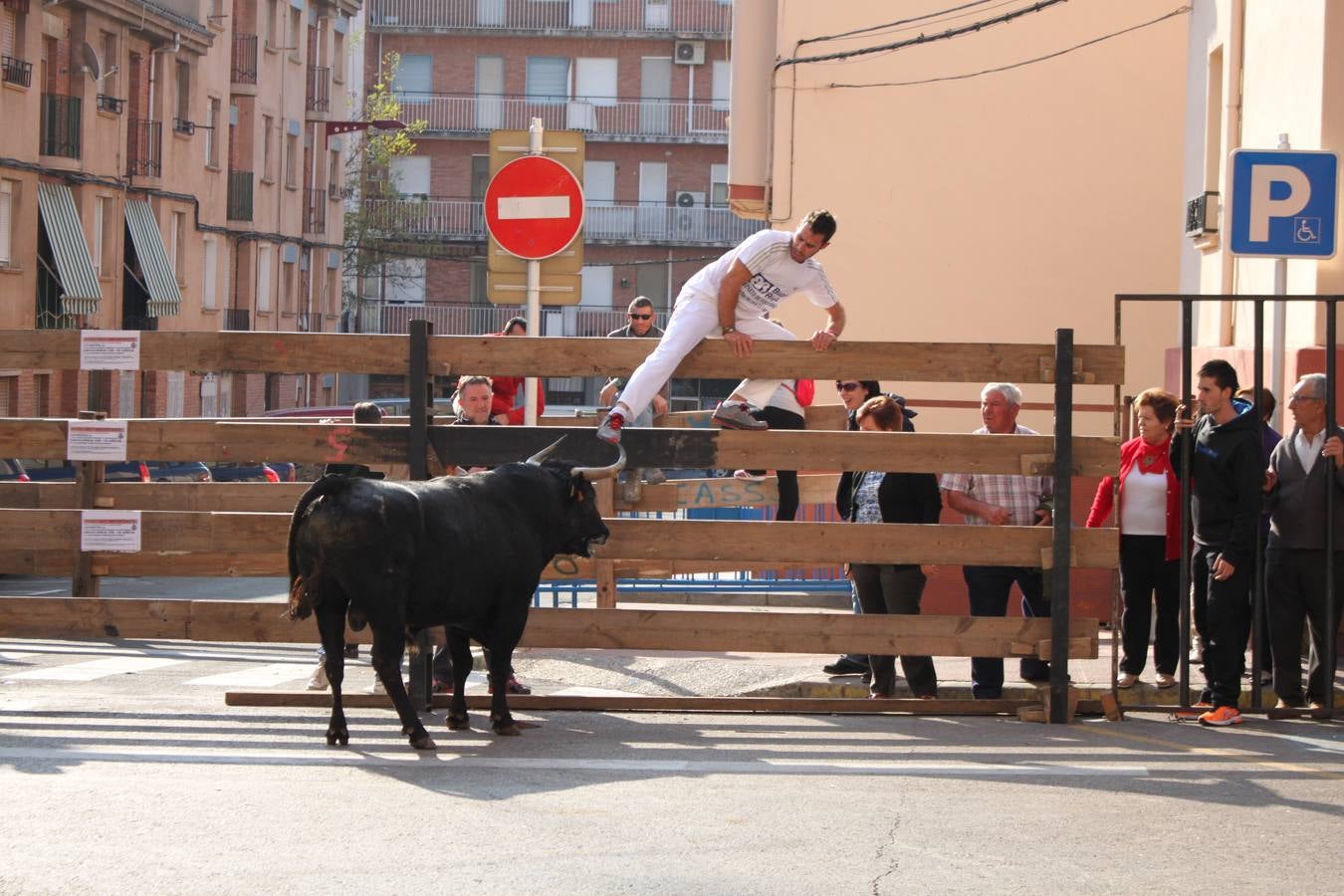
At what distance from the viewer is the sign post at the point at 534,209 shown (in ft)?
39.2

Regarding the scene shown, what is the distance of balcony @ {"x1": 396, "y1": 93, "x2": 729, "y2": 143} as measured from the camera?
68438mm

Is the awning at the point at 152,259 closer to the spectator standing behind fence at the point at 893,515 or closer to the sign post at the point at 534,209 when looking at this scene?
the sign post at the point at 534,209

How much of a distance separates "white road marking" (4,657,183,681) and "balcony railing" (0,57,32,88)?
84.5 feet

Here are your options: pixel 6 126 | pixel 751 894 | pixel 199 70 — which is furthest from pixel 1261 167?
pixel 199 70

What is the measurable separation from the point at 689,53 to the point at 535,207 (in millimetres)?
57787

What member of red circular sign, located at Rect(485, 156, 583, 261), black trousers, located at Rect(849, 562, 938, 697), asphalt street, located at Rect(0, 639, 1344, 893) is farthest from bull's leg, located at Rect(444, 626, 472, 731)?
red circular sign, located at Rect(485, 156, 583, 261)

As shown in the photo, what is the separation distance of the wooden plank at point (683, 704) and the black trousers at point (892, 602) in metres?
0.77

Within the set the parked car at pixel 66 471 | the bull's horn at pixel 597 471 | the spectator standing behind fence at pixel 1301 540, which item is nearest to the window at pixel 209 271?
the parked car at pixel 66 471

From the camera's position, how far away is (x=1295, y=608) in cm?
1034

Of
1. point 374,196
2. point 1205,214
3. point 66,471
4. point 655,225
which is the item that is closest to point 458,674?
point 1205,214

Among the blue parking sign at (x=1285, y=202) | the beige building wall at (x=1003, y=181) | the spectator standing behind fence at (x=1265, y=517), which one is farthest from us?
the beige building wall at (x=1003, y=181)

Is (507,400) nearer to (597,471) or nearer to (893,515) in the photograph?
(893,515)

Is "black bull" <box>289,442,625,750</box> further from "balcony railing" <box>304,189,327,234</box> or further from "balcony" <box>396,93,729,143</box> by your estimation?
"balcony" <box>396,93,729,143</box>

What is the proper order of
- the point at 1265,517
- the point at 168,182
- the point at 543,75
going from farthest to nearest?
the point at 543,75, the point at 168,182, the point at 1265,517
